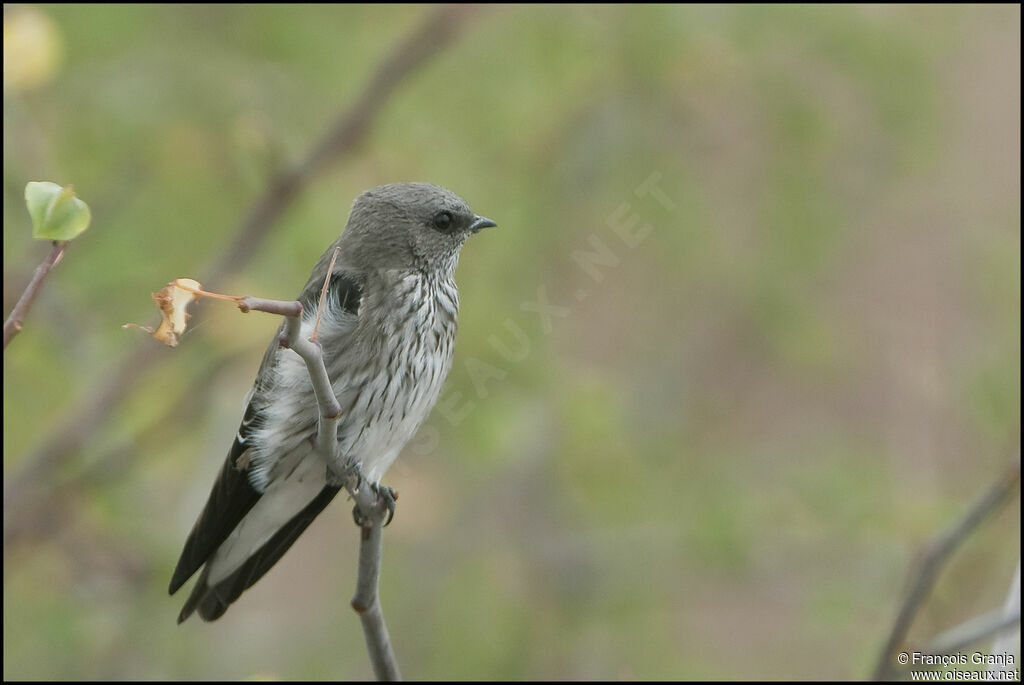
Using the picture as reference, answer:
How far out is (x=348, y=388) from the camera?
151 inches

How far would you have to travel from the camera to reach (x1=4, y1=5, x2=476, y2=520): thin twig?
4.37m

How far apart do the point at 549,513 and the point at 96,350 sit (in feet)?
8.52

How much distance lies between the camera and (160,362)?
4629 millimetres

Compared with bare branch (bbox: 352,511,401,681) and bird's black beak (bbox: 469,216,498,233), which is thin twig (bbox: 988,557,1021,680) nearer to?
bare branch (bbox: 352,511,401,681)

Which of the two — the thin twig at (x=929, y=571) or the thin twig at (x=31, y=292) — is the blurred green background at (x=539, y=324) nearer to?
the thin twig at (x=929, y=571)

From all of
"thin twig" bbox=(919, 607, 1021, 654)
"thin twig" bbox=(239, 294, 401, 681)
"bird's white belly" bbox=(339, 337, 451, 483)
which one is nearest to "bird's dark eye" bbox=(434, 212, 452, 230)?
"bird's white belly" bbox=(339, 337, 451, 483)

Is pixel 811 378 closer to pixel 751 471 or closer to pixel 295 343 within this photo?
pixel 751 471

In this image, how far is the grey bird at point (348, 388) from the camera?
3.84 meters

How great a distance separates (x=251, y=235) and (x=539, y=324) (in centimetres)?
158

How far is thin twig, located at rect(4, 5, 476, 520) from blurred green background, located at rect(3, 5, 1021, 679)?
0.07m

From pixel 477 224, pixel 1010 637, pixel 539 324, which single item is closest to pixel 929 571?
pixel 1010 637

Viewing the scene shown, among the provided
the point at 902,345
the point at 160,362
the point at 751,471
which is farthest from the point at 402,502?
the point at 902,345

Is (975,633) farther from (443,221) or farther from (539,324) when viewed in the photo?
(539,324)

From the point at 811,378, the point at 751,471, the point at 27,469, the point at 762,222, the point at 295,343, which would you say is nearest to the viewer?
the point at 295,343
